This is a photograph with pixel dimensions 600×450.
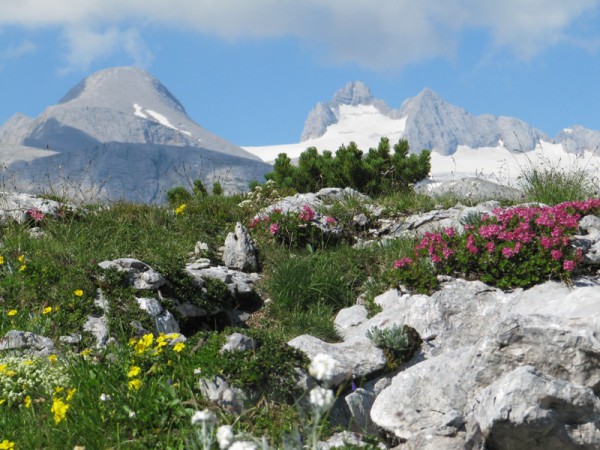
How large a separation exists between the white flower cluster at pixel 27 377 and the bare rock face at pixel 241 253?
14.6 ft

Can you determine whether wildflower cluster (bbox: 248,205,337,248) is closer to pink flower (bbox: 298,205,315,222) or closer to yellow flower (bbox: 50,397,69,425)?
pink flower (bbox: 298,205,315,222)

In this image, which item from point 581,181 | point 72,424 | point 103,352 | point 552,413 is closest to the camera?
point 552,413

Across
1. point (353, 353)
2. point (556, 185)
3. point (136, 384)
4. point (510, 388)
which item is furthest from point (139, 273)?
point (556, 185)

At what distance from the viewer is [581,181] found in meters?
12.7

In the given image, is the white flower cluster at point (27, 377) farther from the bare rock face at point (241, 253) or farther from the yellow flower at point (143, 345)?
the bare rock face at point (241, 253)

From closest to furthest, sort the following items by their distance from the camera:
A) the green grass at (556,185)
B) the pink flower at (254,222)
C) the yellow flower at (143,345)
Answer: the yellow flower at (143,345) → the pink flower at (254,222) → the green grass at (556,185)

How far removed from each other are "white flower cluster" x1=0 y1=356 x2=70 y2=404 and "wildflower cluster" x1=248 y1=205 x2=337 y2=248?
5.30m

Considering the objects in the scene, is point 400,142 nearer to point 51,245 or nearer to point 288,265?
point 288,265

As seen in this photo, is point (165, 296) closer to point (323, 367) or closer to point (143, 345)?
point (143, 345)

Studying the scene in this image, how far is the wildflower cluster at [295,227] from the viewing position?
36.2 feet

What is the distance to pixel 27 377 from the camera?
616 centimetres

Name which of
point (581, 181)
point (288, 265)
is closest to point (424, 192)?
point (581, 181)

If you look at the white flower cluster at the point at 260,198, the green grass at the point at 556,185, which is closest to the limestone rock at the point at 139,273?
the white flower cluster at the point at 260,198

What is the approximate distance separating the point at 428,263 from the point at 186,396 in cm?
439
